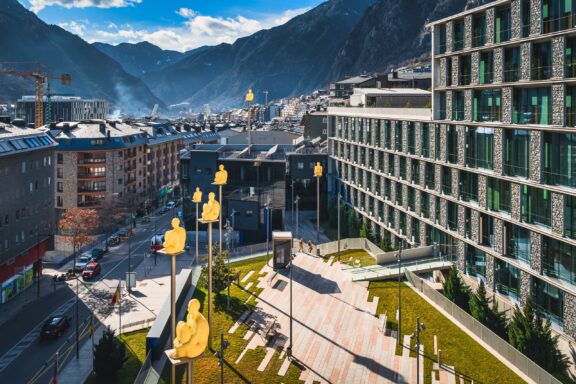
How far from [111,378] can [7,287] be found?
28820 millimetres

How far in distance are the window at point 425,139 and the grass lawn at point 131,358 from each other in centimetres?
3055

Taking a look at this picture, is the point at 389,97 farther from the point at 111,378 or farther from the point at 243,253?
the point at 111,378

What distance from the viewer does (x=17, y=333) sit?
148ft

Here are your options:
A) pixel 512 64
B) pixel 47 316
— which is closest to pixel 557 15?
pixel 512 64

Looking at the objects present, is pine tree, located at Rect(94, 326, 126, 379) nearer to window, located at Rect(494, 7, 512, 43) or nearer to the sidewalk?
the sidewalk

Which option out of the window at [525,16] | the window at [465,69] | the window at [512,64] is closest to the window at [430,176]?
the window at [465,69]

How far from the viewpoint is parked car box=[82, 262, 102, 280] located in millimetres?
61366

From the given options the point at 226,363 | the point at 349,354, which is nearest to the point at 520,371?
the point at 349,354

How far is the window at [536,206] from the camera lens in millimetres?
33188

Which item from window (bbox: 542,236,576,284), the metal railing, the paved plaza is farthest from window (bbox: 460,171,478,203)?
the paved plaza

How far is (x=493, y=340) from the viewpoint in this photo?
3097 cm

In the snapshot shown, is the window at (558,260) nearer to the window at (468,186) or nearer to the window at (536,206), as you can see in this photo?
the window at (536,206)

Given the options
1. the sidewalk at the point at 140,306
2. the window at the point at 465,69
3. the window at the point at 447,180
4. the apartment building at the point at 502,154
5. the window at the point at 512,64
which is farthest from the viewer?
the window at the point at 447,180

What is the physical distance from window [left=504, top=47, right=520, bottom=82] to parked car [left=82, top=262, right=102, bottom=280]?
49618 mm
